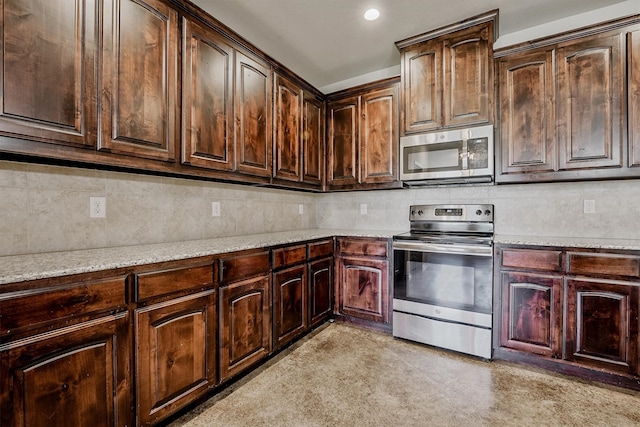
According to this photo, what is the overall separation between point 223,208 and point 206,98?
938 mm

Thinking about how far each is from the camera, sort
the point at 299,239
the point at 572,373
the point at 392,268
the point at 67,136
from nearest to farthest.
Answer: the point at 67,136
the point at 572,373
the point at 299,239
the point at 392,268

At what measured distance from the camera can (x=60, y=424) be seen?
1196 millimetres

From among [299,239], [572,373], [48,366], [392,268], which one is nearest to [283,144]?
[299,239]

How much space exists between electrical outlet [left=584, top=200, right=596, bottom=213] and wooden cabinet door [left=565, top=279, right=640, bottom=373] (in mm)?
770

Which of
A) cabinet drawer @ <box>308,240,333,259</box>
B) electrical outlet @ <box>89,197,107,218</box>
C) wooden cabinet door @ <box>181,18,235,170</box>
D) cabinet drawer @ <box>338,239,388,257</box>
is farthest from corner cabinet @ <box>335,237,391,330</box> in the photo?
electrical outlet @ <box>89,197,107,218</box>

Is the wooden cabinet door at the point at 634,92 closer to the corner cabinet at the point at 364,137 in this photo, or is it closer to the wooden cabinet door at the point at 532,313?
the wooden cabinet door at the point at 532,313

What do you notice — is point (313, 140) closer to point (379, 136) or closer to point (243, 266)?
point (379, 136)

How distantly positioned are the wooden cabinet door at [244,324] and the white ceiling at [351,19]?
202 cm

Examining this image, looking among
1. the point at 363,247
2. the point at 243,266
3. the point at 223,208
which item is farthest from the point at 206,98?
the point at 363,247

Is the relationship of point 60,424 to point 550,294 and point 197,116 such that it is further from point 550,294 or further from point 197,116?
point 550,294

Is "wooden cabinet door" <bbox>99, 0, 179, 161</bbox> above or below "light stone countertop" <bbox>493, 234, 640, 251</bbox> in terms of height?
above

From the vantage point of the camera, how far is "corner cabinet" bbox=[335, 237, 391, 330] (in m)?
2.80

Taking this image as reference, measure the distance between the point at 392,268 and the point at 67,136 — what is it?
246cm

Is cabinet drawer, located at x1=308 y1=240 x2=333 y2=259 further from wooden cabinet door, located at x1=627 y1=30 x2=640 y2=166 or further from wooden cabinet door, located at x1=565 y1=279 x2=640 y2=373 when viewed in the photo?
wooden cabinet door, located at x1=627 y1=30 x2=640 y2=166
